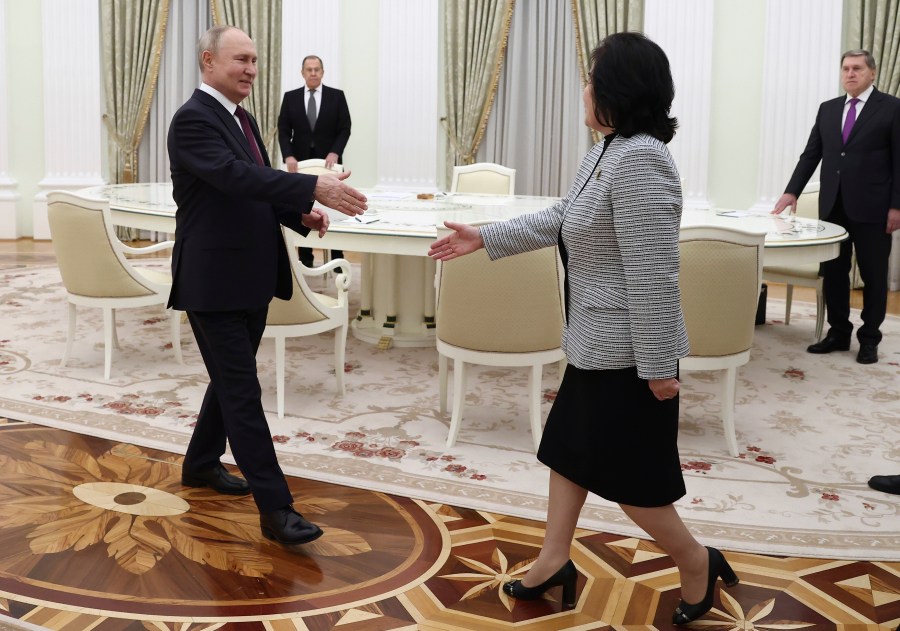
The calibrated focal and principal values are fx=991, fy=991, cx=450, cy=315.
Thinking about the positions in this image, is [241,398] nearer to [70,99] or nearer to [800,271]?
[800,271]

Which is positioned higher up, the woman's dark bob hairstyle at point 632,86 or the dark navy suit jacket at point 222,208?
the woman's dark bob hairstyle at point 632,86

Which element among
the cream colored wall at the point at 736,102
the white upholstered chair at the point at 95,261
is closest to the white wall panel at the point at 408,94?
the cream colored wall at the point at 736,102

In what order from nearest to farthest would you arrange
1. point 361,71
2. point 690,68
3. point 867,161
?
1. point 867,161
2. point 690,68
3. point 361,71

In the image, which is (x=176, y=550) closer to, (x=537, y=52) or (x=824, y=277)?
(x=824, y=277)

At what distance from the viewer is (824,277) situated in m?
5.86

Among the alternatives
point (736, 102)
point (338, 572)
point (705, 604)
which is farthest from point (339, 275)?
point (736, 102)

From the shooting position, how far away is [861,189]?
18.1 feet

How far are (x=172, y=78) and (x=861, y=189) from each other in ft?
22.3

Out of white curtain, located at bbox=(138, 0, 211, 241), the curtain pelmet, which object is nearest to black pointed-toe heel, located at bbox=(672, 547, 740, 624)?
the curtain pelmet

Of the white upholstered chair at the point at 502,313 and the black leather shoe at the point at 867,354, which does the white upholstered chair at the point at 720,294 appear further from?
the black leather shoe at the point at 867,354

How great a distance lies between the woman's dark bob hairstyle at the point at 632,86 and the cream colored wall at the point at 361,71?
7.45 metres

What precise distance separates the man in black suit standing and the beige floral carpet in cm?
25

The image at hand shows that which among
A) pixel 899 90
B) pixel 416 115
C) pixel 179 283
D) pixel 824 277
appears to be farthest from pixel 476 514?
pixel 416 115

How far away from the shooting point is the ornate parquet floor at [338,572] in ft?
8.41
